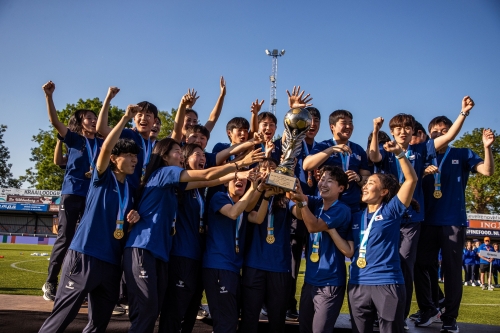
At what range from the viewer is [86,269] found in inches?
163

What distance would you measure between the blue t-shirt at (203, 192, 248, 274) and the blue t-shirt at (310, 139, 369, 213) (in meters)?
1.22

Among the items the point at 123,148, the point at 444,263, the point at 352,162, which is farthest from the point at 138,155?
the point at 444,263

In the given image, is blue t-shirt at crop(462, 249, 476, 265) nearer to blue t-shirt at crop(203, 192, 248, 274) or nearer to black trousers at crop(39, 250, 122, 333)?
blue t-shirt at crop(203, 192, 248, 274)

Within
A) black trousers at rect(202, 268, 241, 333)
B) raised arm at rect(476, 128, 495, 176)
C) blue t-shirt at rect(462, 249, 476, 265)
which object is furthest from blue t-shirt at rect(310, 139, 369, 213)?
blue t-shirt at rect(462, 249, 476, 265)

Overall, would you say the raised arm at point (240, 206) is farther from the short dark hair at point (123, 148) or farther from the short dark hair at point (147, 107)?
the short dark hair at point (147, 107)

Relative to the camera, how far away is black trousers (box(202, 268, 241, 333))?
456 cm

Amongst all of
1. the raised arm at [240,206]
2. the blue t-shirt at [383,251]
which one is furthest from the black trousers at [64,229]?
the blue t-shirt at [383,251]

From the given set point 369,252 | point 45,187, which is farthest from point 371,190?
point 45,187

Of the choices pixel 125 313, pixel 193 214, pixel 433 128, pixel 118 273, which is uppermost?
pixel 433 128

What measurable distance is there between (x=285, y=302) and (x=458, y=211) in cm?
238

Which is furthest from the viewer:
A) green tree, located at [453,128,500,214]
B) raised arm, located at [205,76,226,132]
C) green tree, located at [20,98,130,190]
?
green tree, located at [453,128,500,214]

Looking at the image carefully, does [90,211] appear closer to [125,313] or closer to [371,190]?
[125,313]

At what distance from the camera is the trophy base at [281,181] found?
13.8 feet

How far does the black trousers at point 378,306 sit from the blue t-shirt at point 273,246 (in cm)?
76
